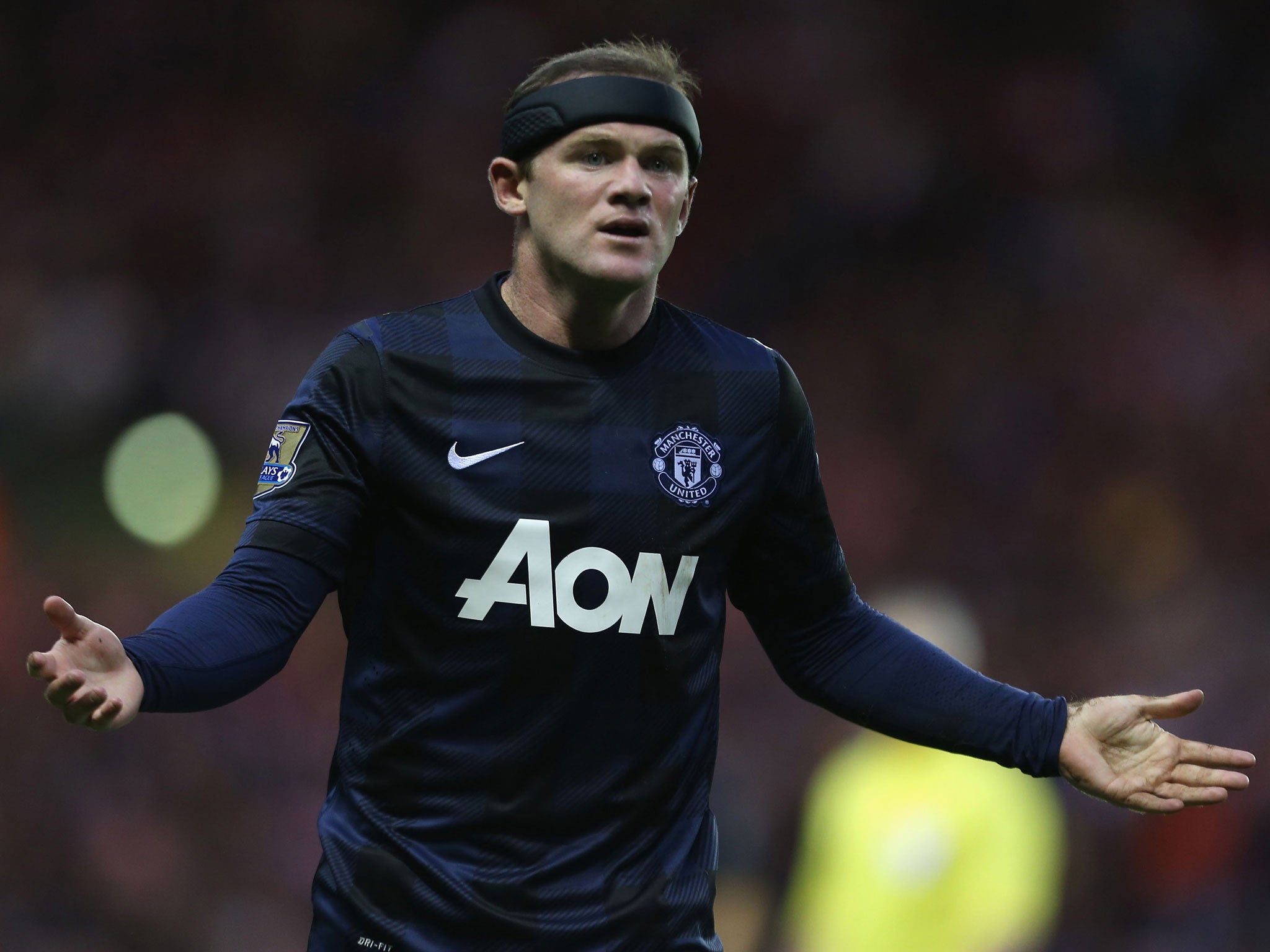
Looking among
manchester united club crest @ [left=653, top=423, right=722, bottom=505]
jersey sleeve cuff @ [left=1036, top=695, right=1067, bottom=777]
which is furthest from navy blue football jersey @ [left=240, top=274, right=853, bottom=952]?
jersey sleeve cuff @ [left=1036, top=695, right=1067, bottom=777]

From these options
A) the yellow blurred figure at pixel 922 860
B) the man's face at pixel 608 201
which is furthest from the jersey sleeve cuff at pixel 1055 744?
the yellow blurred figure at pixel 922 860

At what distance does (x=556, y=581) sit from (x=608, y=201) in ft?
2.33

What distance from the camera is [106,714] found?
2.10 metres

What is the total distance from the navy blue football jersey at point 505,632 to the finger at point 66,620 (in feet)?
1.65

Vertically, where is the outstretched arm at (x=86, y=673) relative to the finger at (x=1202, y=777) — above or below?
below

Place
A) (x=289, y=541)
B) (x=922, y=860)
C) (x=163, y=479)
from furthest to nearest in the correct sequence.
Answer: (x=163, y=479)
(x=922, y=860)
(x=289, y=541)

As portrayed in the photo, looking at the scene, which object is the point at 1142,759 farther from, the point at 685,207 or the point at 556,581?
the point at 685,207

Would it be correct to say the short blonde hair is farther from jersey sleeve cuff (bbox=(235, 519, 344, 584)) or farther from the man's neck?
jersey sleeve cuff (bbox=(235, 519, 344, 584))

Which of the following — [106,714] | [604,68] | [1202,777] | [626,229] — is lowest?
[106,714]

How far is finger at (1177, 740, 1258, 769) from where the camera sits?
2801 mm

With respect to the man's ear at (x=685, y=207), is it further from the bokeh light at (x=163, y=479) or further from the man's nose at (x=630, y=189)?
the bokeh light at (x=163, y=479)

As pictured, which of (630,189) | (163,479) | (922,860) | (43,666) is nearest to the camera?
(43,666)

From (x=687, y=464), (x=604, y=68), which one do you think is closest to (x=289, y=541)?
(x=687, y=464)

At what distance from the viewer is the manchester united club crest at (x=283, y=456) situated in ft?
8.67
